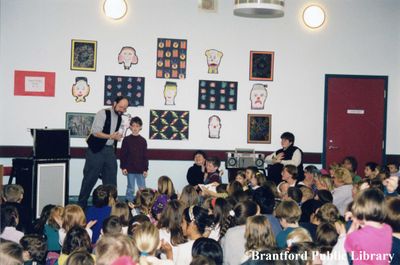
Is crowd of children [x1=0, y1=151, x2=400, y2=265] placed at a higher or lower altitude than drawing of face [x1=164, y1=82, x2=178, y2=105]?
lower

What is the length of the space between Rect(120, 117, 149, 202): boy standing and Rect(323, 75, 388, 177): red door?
3.20 metres

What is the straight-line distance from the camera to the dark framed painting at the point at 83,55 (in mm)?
10953

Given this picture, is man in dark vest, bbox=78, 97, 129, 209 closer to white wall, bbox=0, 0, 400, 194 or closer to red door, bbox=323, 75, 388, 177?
white wall, bbox=0, 0, 400, 194

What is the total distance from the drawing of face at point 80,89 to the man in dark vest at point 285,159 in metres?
3.13

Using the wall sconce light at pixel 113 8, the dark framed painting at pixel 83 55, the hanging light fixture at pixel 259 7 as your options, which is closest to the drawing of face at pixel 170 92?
the dark framed painting at pixel 83 55

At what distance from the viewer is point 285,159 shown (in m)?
10.5

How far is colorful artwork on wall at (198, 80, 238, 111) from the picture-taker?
37.1 ft

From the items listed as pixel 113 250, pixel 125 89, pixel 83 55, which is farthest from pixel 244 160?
pixel 113 250

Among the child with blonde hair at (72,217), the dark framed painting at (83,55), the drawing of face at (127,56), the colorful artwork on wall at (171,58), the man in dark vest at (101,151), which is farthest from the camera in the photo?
the colorful artwork on wall at (171,58)

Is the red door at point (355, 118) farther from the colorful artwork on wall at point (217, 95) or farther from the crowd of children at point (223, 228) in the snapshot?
the crowd of children at point (223, 228)

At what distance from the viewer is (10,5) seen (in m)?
10.9

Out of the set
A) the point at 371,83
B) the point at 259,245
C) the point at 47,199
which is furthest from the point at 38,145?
the point at 371,83

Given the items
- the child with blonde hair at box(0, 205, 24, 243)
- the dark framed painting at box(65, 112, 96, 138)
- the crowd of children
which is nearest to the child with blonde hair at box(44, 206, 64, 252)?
the crowd of children

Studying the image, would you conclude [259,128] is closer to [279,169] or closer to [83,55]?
[279,169]
